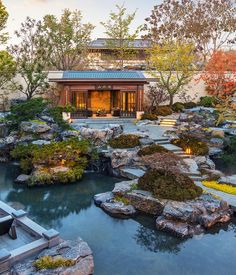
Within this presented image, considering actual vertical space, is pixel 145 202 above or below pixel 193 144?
below

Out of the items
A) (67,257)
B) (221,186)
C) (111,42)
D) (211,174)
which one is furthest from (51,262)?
(111,42)

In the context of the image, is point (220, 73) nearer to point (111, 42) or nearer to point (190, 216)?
point (111, 42)

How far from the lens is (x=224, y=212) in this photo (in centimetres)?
1115

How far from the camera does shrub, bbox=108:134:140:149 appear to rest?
1747cm

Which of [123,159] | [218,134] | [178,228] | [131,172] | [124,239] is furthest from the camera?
[218,134]

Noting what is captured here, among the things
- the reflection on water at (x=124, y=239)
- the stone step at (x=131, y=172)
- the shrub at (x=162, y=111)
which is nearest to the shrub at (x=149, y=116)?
the shrub at (x=162, y=111)

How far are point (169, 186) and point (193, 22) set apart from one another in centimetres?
3234

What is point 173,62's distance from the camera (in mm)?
27672

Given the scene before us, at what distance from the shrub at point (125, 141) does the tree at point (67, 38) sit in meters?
18.1

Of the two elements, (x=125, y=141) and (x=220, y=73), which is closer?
(x=125, y=141)

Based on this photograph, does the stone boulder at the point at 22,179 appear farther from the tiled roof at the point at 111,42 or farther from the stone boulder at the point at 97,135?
the tiled roof at the point at 111,42

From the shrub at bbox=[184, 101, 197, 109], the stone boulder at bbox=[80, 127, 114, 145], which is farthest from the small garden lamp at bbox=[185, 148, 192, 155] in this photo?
the shrub at bbox=[184, 101, 197, 109]

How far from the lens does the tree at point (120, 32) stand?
115 feet

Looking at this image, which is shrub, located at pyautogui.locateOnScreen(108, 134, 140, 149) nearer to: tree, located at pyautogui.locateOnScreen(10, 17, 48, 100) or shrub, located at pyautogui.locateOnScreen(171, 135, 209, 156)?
shrub, located at pyautogui.locateOnScreen(171, 135, 209, 156)
